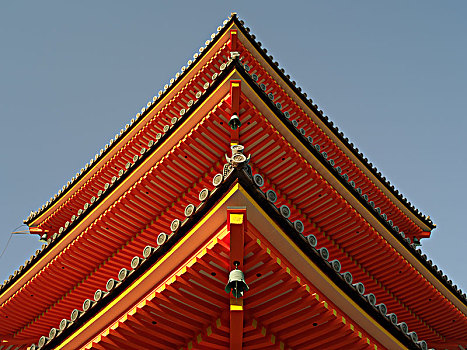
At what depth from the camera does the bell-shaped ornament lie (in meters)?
6.01

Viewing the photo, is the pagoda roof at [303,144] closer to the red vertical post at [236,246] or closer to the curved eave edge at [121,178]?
the curved eave edge at [121,178]

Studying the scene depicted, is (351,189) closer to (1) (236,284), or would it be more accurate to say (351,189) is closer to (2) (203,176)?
(2) (203,176)

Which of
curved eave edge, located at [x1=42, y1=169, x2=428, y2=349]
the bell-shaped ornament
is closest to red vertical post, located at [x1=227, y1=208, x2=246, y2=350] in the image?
the bell-shaped ornament

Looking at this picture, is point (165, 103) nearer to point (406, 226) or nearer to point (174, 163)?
point (174, 163)

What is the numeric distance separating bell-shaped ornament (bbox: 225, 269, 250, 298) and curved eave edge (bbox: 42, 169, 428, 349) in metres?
1.12

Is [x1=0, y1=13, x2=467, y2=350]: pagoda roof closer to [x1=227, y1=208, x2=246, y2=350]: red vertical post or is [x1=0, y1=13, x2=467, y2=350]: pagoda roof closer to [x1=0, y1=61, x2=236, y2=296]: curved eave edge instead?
[x1=0, y1=61, x2=236, y2=296]: curved eave edge

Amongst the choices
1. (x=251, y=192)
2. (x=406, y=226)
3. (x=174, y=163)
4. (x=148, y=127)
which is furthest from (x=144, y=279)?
(x=406, y=226)

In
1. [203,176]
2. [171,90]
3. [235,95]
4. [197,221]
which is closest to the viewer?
[197,221]

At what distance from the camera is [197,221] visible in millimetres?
6785

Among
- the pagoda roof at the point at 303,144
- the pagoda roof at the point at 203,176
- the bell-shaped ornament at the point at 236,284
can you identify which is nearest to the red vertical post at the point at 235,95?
the pagoda roof at the point at 203,176

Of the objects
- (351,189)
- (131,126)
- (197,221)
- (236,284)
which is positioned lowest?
(236,284)

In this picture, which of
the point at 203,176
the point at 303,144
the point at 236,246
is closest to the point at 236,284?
the point at 236,246

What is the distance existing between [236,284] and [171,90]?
11041mm

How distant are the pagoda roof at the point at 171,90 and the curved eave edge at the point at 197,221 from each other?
378 inches
